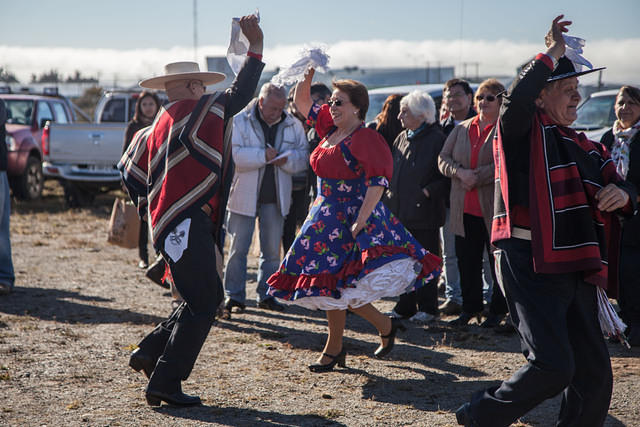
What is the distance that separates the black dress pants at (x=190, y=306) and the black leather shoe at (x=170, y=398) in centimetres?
3

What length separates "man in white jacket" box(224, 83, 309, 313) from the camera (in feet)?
24.4

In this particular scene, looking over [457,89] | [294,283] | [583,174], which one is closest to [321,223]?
[294,283]

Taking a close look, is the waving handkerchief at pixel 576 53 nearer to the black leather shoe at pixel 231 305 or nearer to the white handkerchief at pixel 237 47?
the white handkerchief at pixel 237 47

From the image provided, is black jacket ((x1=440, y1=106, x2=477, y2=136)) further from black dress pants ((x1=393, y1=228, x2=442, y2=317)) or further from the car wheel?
the car wheel

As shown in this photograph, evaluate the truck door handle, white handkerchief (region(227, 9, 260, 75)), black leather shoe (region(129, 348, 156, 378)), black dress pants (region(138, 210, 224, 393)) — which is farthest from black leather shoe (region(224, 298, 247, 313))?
the truck door handle

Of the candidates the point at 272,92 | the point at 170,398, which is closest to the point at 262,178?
the point at 272,92

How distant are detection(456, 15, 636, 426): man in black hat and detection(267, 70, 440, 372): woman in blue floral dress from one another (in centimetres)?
165

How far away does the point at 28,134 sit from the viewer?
1602 centimetres

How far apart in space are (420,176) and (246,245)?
185 cm

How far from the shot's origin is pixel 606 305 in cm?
367

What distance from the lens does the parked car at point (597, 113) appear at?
1024cm

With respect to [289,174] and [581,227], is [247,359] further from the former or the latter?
[581,227]

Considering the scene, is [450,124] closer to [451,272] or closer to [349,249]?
[451,272]

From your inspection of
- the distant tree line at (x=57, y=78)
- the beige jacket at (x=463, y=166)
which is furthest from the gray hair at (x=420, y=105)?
the distant tree line at (x=57, y=78)
